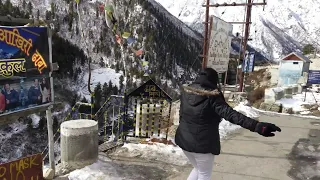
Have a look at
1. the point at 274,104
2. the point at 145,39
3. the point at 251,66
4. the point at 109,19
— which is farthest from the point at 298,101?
the point at 145,39

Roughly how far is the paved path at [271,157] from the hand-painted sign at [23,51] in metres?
2.87

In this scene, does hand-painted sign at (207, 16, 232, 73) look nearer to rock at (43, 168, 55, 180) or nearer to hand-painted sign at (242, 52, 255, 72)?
rock at (43, 168, 55, 180)

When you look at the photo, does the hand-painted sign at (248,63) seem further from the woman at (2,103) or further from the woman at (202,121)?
the woman at (2,103)

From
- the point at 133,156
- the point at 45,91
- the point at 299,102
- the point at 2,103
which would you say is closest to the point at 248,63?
the point at 299,102

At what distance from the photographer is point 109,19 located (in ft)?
23.9

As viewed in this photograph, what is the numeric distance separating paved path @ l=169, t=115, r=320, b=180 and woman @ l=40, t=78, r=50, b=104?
2.46 m

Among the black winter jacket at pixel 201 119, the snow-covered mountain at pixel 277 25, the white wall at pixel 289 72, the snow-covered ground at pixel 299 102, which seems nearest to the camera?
the black winter jacket at pixel 201 119

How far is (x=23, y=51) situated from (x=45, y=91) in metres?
0.73

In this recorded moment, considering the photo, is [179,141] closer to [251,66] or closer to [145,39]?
[251,66]

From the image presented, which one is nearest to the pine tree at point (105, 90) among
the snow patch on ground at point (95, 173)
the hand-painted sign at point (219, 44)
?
the hand-painted sign at point (219, 44)

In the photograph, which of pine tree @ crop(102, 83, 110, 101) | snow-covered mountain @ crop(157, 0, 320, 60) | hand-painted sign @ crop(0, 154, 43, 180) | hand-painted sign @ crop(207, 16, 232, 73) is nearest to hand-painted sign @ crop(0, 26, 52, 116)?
hand-painted sign @ crop(0, 154, 43, 180)

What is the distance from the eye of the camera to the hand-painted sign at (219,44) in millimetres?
6832

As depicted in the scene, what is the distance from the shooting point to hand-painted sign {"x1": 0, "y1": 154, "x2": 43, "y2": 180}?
3562 mm

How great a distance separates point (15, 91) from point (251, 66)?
13.4m
